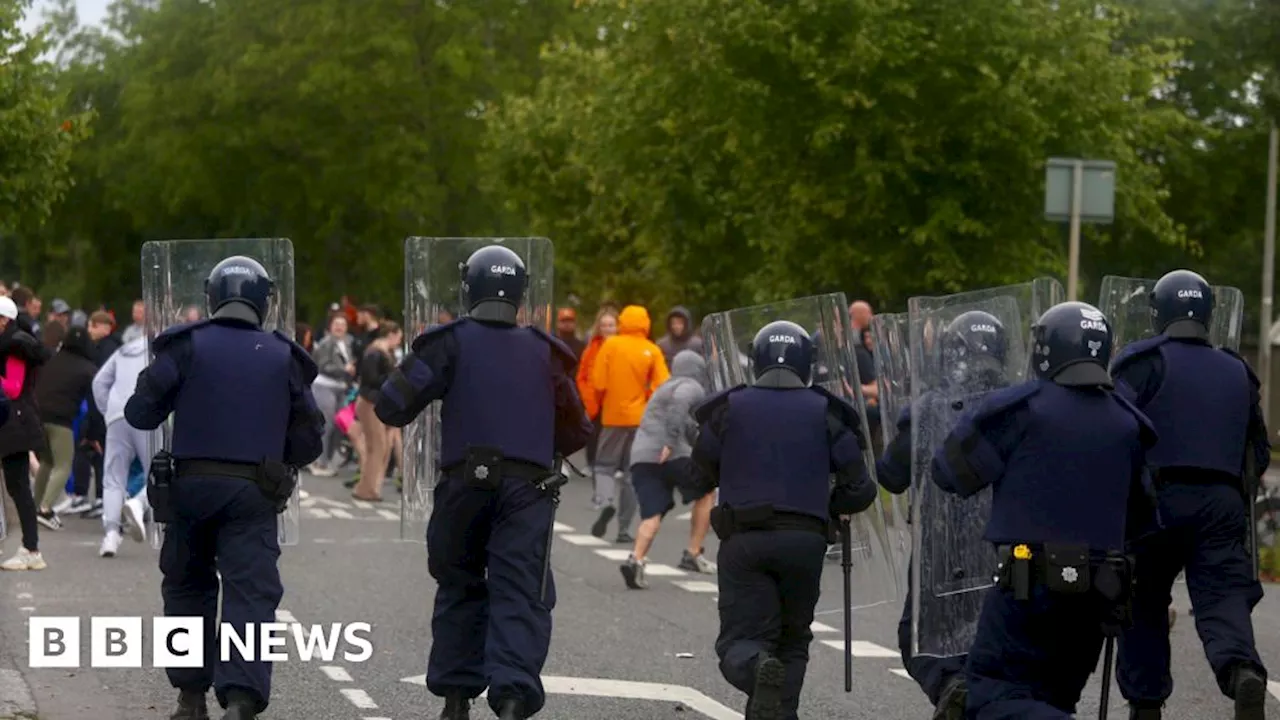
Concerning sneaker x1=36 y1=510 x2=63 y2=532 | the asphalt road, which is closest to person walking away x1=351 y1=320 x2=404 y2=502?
sneaker x1=36 y1=510 x2=63 y2=532

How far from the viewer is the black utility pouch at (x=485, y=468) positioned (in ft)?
30.9

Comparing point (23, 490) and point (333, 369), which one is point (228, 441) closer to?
point (23, 490)

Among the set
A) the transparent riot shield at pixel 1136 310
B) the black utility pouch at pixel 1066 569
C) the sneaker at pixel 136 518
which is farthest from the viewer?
the sneaker at pixel 136 518

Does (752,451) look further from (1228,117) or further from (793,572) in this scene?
(1228,117)

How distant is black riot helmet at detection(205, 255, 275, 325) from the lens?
9430 mm

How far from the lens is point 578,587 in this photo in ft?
52.4

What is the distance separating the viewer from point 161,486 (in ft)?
30.4

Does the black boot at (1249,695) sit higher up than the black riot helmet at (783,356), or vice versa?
the black riot helmet at (783,356)

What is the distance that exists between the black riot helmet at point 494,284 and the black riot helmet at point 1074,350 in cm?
238

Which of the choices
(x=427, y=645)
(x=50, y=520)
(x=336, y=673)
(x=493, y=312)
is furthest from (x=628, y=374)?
(x=493, y=312)

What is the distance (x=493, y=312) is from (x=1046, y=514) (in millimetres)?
2588

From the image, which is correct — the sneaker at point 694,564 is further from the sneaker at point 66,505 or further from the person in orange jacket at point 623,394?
the sneaker at point 66,505

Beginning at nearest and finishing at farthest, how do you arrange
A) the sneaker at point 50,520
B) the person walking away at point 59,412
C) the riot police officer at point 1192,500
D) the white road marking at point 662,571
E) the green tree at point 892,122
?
the riot police officer at point 1192,500
the white road marking at point 662,571
the person walking away at point 59,412
the sneaker at point 50,520
the green tree at point 892,122

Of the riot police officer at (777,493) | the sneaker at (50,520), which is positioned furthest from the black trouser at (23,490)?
the riot police officer at (777,493)
